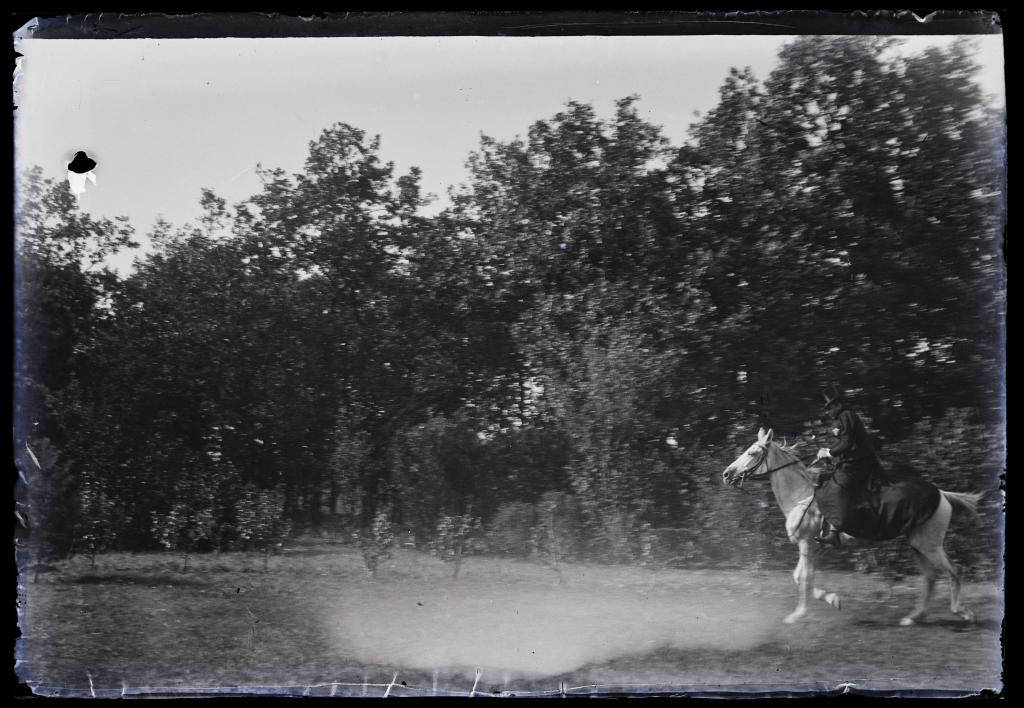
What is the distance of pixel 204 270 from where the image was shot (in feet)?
18.3

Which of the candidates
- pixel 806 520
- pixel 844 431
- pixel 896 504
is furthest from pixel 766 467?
pixel 896 504

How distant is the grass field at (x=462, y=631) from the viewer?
551 centimetres

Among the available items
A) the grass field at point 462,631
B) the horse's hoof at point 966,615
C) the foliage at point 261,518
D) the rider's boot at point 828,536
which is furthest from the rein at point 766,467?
the foliage at point 261,518

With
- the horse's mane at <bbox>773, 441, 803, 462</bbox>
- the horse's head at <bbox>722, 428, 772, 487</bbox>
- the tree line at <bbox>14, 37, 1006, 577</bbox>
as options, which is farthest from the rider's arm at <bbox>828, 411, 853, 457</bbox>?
the horse's head at <bbox>722, 428, 772, 487</bbox>

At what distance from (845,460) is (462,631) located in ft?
8.14

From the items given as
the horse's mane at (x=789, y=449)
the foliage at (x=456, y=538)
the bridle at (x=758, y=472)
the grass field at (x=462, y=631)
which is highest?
the horse's mane at (x=789, y=449)

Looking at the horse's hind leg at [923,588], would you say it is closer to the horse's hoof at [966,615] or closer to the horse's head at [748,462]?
the horse's hoof at [966,615]

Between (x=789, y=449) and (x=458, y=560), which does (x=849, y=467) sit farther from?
(x=458, y=560)

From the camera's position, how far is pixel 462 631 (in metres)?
5.53

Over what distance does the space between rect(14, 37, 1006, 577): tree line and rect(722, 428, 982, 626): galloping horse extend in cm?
13

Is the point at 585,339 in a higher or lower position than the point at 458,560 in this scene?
higher

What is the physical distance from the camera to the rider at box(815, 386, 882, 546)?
5500 millimetres

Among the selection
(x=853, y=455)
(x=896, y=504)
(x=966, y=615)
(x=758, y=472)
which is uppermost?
(x=853, y=455)

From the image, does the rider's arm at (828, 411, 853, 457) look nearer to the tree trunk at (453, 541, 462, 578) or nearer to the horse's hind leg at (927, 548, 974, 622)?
the horse's hind leg at (927, 548, 974, 622)
